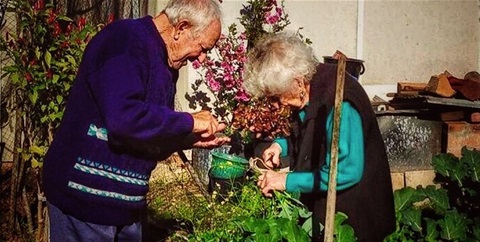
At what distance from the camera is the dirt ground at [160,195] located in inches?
185

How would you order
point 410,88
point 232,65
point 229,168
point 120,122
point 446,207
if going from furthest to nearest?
point 410,88
point 232,65
point 229,168
point 446,207
point 120,122

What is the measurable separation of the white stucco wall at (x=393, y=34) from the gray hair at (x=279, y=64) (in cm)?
439

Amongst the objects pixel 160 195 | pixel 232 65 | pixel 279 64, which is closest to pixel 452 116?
pixel 232 65

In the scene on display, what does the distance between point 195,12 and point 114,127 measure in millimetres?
652

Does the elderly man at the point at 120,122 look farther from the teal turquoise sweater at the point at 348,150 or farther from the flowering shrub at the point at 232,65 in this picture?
the flowering shrub at the point at 232,65

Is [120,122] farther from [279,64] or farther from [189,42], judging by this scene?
[279,64]

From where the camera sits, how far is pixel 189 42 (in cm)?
243

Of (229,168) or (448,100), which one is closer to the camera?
(229,168)

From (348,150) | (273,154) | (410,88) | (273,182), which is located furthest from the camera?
(410,88)

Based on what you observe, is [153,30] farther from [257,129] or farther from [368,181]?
[257,129]

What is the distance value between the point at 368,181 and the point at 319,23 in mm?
5182

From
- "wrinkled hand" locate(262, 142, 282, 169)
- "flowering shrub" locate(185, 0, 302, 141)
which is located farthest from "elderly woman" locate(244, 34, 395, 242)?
"flowering shrub" locate(185, 0, 302, 141)

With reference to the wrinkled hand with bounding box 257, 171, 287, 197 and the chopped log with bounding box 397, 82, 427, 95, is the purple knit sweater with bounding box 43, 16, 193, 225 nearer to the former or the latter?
the wrinkled hand with bounding box 257, 171, 287, 197

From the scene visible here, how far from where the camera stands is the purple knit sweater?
208 centimetres
